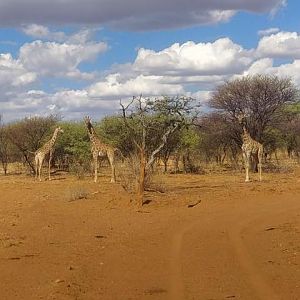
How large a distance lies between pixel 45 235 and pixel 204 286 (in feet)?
19.3

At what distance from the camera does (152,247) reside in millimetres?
12453

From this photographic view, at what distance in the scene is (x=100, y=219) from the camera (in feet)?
54.9

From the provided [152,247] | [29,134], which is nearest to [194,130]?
[29,134]

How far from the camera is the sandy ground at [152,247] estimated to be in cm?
898

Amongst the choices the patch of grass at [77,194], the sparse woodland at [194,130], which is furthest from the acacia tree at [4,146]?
the patch of grass at [77,194]

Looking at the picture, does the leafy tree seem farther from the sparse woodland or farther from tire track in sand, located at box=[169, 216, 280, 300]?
tire track in sand, located at box=[169, 216, 280, 300]

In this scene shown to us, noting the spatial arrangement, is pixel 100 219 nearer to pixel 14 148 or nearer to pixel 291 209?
pixel 291 209

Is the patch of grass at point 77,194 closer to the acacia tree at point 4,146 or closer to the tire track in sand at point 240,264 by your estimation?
the tire track in sand at point 240,264

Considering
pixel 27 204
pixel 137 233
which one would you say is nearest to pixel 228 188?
pixel 27 204

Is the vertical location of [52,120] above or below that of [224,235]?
above

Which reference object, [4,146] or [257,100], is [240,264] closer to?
[257,100]

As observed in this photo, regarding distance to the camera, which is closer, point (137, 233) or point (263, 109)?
point (137, 233)

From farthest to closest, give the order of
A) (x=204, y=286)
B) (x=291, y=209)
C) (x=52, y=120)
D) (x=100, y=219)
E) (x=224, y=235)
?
(x=52, y=120) → (x=291, y=209) → (x=100, y=219) → (x=224, y=235) → (x=204, y=286)

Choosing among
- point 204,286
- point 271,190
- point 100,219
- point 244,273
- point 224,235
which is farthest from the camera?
point 271,190
